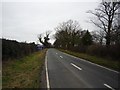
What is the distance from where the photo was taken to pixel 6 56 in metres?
22.8

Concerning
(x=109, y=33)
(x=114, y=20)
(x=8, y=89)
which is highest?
(x=114, y=20)

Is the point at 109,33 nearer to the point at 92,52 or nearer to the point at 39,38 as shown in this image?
the point at 92,52

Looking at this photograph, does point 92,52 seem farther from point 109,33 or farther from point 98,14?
point 98,14

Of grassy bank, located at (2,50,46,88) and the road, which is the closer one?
the road

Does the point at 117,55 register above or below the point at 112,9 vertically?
below

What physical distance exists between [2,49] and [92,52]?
65.7 ft

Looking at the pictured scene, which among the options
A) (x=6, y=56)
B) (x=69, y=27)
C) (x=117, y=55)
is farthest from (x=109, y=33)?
(x=69, y=27)

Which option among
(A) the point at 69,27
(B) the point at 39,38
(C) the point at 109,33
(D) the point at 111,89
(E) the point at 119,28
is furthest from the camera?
(B) the point at 39,38

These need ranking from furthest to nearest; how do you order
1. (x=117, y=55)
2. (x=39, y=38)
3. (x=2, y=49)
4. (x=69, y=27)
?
(x=39, y=38) → (x=69, y=27) → (x=117, y=55) → (x=2, y=49)

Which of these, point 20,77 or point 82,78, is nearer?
point 82,78

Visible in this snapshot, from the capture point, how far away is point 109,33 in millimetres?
35406

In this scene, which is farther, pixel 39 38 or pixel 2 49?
pixel 39 38

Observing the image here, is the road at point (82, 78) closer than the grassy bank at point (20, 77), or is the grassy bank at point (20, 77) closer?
the road at point (82, 78)

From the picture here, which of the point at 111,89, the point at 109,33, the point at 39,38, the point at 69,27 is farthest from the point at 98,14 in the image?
the point at 39,38
